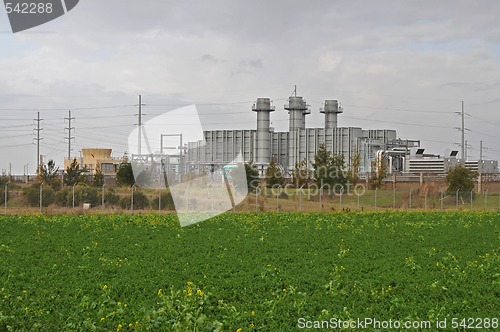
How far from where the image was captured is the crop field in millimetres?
10938

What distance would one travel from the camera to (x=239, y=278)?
567 inches

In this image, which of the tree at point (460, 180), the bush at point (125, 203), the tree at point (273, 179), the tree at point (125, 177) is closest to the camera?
the bush at point (125, 203)

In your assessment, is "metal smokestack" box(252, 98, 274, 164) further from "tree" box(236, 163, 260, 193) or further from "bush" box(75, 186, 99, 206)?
"bush" box(75, 186, 99, 206)

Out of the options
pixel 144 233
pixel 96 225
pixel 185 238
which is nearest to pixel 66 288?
pixel 185 238

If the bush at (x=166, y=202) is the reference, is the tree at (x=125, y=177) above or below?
above

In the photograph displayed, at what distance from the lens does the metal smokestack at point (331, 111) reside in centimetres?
9012

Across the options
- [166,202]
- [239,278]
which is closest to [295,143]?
[166,202]

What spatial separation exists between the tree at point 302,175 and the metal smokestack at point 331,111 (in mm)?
8903

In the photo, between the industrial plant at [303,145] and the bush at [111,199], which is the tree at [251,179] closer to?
the bush at [111,199]

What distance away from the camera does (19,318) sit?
1098 cm

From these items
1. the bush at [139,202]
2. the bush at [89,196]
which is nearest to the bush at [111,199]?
the bush at [89,196]

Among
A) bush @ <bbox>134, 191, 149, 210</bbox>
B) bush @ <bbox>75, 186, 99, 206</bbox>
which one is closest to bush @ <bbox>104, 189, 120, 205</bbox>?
bush @ <bbox>75, 186, 99, 206</bbox>

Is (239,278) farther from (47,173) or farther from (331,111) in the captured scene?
(331,111)

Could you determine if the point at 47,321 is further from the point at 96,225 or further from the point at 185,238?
the point at 96,225
